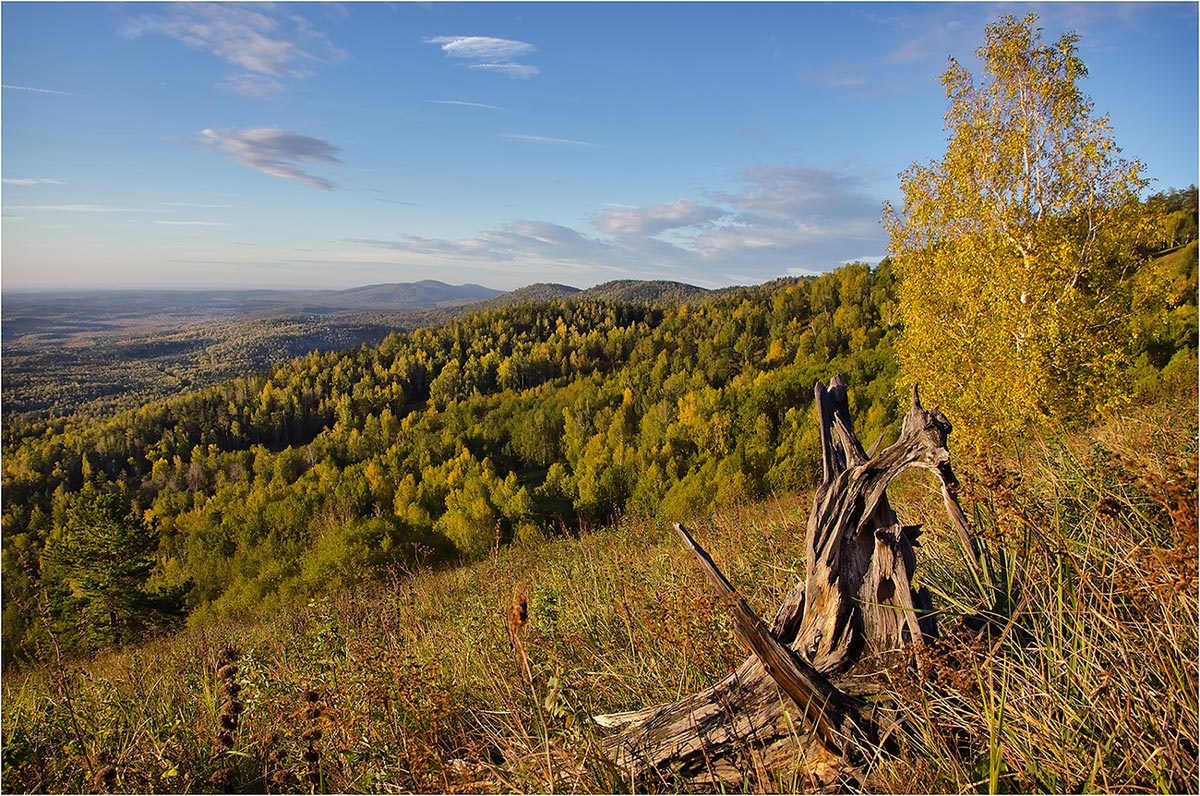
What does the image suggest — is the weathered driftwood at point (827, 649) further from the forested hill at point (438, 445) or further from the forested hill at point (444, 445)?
the forested hill at point (438, 445)

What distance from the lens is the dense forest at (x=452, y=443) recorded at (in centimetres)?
2456

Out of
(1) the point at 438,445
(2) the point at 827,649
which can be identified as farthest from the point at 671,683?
(1) the point at 438,445

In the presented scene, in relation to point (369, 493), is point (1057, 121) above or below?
above

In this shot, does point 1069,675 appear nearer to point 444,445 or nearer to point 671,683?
point 671,683

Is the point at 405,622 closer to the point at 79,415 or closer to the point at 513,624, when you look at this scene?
the point at 513,624

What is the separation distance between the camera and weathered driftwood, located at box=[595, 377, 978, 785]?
8.28 ft

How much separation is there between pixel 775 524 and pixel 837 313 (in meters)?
98.2

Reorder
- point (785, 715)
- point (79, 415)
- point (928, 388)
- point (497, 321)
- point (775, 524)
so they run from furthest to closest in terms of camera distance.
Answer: point (497, 321)
point (79, 415)
point (928, 388)
point (775, 524)
point (785, 715)

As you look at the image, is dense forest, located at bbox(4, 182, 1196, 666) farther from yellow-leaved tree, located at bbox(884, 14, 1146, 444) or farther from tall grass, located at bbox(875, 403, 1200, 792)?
tall grass, located at bbox(875, 403, 1200, 792)

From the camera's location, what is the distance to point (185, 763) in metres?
3.15

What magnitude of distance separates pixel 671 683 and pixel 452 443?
3313 inches

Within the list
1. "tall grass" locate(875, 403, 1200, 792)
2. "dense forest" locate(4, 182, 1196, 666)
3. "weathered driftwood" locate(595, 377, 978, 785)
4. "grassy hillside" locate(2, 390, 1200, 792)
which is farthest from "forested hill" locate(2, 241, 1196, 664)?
"tall grass" locate(875, 403, 1200, 792)

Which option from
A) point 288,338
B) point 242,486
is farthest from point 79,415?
point 288,338

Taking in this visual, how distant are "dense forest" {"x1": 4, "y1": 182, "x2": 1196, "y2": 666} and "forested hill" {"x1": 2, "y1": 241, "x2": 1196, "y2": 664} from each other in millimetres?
278
